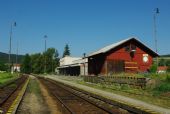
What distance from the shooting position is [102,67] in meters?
57.3

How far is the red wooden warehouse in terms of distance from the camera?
55906mm

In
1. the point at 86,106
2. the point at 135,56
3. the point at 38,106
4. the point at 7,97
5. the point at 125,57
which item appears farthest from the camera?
the point at 135,56

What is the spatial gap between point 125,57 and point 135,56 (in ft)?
6.40

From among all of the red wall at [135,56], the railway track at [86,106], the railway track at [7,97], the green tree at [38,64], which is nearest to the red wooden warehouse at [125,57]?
the red wall at [135,56]

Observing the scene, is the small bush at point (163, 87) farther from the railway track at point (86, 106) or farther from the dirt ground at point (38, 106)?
the dirt ground at point (38, 106)

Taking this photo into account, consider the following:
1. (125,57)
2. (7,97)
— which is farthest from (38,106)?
(125,57)

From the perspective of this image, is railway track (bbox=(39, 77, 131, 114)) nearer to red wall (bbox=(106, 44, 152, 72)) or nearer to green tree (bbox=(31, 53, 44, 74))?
red wall (bbox=(106, 44, 152, 72))

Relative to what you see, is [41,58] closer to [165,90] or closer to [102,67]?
[102,67]

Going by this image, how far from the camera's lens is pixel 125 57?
189ft

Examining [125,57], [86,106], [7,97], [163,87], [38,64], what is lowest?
[86,106]

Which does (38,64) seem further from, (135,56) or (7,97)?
(7,97)

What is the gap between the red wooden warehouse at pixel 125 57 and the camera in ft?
183

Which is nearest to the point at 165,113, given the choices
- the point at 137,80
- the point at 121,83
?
the point at 137,80

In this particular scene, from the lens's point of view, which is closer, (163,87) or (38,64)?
(163,87)
